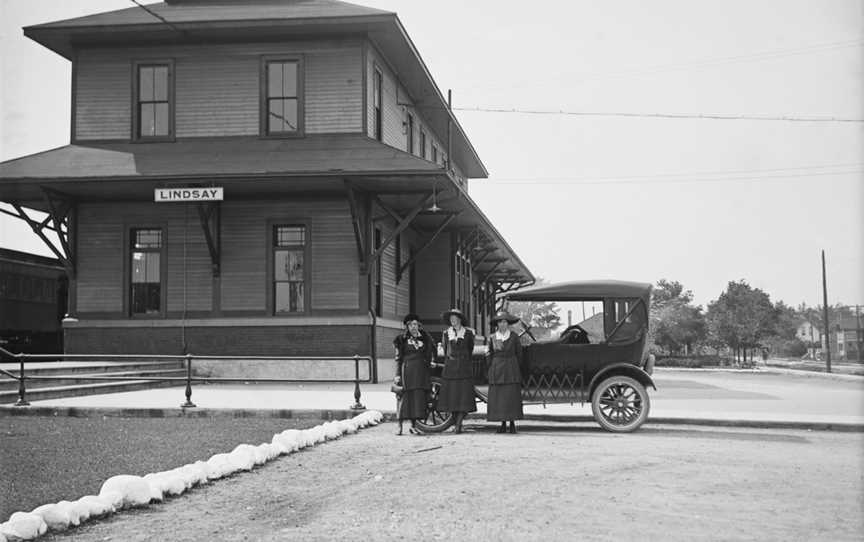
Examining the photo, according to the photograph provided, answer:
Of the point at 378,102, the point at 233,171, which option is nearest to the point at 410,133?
the point at 378,102

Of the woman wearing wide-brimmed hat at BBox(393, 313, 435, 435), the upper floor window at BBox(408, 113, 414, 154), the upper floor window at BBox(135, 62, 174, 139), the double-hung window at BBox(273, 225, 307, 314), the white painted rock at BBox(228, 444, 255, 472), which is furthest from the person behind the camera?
the upper floor window at BBox(408, 113, 414, 154)

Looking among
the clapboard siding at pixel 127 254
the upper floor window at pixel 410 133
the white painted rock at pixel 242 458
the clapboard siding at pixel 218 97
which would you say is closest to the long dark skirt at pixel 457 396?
the white painted rock at pixel 242 458

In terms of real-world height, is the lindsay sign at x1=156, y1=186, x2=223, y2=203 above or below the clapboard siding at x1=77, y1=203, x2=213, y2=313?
above

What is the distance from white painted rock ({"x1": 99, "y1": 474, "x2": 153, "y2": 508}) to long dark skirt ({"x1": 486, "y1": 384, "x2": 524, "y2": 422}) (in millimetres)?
5921

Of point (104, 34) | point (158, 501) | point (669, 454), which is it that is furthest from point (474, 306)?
point (158, 501)

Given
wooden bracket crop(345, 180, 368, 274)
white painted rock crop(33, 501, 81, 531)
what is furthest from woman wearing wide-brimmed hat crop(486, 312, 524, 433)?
wooden bracket crop(345, 180, 368, 274)

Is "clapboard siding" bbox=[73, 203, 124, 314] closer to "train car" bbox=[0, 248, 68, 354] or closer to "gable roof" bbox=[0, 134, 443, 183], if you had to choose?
"gable roof" bbox=[0, 134, 443, 183]

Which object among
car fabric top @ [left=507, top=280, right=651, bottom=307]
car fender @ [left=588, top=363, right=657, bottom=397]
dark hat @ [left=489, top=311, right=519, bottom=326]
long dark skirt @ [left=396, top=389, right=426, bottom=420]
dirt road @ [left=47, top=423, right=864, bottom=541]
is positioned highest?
car fabric top @ [left=507, top=280, right=651, bottom=307]

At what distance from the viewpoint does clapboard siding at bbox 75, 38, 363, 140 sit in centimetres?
2278

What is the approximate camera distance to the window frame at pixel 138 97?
2334cm

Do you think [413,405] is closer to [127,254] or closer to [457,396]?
[457,396]

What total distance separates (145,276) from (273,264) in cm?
358

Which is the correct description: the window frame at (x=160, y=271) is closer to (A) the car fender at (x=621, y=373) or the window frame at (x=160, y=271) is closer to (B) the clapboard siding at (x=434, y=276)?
(B) the clapboard siding at (x=434, y=276)

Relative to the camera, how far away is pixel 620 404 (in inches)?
492
